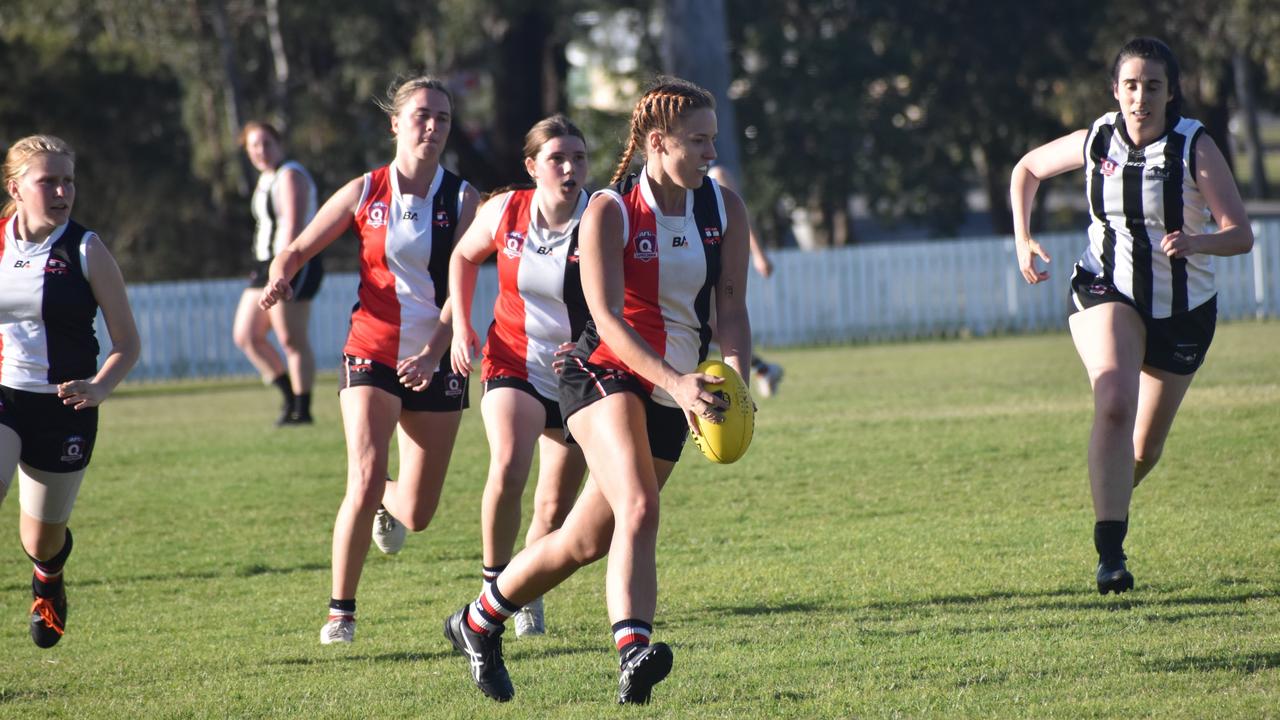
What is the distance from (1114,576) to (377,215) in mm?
3215

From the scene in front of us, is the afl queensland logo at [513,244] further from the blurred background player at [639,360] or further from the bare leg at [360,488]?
the bare leg at [360,488]

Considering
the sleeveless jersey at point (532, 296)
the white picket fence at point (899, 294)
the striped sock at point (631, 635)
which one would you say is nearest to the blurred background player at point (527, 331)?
the sleeveless jersey at point (532, 296)

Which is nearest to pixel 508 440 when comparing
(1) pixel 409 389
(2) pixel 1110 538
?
(1) pixel 409 389

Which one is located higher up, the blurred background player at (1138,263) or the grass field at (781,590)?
the blurred background player at (1138,263)

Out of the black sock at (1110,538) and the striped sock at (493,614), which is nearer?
Result: the striped sock at (493,614)

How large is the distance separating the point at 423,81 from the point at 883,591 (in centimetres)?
279

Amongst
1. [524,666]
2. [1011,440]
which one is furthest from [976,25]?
[524,666]

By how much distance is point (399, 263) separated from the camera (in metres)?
6.36

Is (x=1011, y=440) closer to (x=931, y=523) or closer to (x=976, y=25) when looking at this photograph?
(x=931, y=523)

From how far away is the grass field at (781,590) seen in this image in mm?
4969

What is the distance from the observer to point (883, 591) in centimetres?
647

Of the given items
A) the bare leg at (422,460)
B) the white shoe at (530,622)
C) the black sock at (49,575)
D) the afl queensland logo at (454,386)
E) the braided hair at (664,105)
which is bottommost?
the white shoe at (530,622)

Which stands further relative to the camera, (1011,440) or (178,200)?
(178,200)

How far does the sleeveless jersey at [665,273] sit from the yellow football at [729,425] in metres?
0.21
